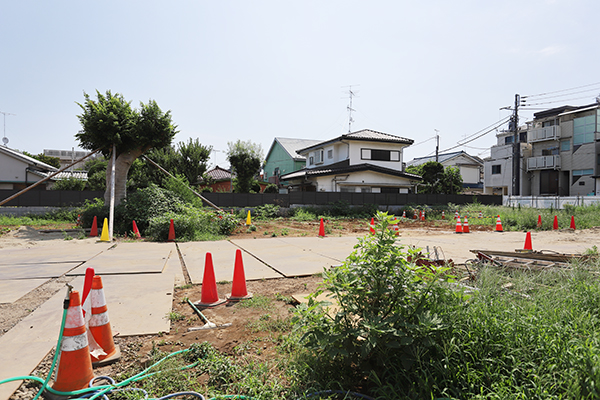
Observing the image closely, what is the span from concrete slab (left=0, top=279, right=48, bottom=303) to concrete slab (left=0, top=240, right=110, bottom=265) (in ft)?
5.38

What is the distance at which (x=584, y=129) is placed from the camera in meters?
30.4

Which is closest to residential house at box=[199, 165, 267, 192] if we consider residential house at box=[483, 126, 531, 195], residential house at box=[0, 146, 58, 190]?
residential house at box=[0, 146, 58, 190]

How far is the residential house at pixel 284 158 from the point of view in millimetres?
38812

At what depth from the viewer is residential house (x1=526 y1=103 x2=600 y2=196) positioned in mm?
29812

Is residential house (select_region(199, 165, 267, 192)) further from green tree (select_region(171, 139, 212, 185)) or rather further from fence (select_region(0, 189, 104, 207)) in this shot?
fence (select_region(0, 189, 104, 207))

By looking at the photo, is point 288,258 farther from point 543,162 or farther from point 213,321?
point 543,162

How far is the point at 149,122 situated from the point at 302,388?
13355mm

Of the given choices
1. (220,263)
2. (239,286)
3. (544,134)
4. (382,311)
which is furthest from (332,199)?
(544,134)

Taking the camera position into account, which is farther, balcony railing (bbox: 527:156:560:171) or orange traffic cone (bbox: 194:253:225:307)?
balcony railing (bbox: 527:156:560:171)

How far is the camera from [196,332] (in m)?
3.34

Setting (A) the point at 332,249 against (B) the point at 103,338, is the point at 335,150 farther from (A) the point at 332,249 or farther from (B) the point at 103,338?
(B) the point at 103,338

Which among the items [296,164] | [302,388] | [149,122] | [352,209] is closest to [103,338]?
[302,388]

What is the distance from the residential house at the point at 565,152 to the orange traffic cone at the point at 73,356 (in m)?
37.3

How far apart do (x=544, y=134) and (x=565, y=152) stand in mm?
2492
